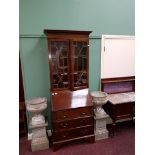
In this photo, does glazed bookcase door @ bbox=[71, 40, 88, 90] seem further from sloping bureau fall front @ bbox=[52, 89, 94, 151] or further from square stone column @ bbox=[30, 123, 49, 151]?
square stone column @ bbox=[30, 123, 49, 151]

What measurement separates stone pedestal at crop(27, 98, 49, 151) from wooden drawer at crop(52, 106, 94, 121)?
0.88 feet

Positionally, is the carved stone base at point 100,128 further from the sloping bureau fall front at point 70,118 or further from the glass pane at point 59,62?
the glass pane at point 59,62

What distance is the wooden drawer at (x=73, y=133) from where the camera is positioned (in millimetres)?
2697

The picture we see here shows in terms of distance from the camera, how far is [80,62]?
2.97 metres

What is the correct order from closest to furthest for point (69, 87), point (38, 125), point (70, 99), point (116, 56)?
point (38, 125) < point (70, 99) < point (69, 87) < point (116, 56)

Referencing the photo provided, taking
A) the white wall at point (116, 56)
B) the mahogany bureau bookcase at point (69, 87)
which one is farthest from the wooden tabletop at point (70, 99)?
the white wall at point (116, 56)

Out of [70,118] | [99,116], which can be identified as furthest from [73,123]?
[99,116]

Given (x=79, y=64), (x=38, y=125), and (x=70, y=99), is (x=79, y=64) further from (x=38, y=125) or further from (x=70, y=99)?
(x=38, y=125)

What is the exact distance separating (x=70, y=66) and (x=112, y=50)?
1.05 metres

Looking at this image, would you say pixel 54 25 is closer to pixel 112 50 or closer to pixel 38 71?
pixel 38 71

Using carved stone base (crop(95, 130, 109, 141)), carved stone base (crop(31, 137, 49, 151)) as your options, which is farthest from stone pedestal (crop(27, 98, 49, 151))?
carved stone base (crop(95, 130, 109, 141))

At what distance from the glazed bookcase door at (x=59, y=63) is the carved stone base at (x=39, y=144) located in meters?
0.86

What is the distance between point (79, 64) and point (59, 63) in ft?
1.19
